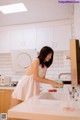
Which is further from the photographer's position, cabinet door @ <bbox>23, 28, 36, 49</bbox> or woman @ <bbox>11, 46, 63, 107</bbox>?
cabinet door @ <bbox>23, 28, 36, 49</bbox>

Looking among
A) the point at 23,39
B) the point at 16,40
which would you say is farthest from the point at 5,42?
the point at 23,39

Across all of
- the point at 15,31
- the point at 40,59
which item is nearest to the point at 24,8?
the point at 15,31

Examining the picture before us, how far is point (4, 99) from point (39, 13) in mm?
1834

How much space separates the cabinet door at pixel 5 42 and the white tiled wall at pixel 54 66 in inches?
9.4

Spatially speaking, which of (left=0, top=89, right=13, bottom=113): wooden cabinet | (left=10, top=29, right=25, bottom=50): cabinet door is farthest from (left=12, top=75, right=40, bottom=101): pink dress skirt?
(left=10, top=29, right=25, bottom=50): cabinet door

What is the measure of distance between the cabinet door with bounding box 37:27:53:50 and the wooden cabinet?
1.09 m

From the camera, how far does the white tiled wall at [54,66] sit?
381 centimetres

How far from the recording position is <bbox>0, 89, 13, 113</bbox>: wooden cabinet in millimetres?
3479

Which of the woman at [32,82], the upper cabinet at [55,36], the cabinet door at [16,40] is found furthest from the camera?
the cabinet door at [16,40]

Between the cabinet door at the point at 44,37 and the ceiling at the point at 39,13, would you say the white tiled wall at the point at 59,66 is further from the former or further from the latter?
the ceiling at the point at 39,13

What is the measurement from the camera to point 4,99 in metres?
3.50

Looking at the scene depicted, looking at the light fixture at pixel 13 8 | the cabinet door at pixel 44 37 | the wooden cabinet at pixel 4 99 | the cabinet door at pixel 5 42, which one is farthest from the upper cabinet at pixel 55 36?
the wooden cabinet at pixel 4 99

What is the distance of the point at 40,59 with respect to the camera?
2.05m

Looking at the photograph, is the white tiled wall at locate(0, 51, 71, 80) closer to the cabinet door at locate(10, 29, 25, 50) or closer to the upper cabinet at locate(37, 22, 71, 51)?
the upper cabinet at locate(37, 22, 71, 51)
